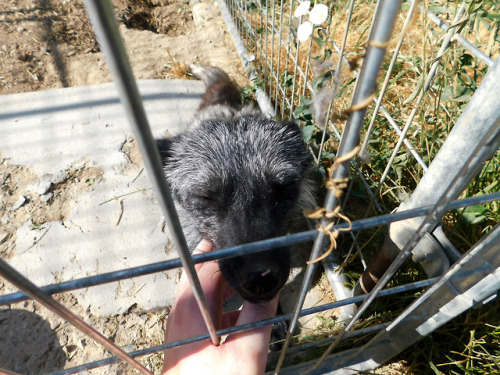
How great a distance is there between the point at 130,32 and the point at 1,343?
11.6ft

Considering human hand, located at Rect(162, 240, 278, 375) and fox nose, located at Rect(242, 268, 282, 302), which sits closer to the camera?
human hand, located at Rect(162, 240, 278, 375)

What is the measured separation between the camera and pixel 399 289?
94cm

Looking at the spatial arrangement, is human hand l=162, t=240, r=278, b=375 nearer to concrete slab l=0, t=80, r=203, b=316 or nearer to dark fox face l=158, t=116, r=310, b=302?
dark fox face l=158, t=116, r=310, b=302

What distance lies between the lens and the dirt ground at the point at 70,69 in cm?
184

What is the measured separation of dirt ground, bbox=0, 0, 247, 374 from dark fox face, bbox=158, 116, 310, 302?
817mm

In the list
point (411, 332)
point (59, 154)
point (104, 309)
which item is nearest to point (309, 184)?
point (411, 332)

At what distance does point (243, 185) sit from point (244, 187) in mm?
14

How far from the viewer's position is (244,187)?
1.66 m

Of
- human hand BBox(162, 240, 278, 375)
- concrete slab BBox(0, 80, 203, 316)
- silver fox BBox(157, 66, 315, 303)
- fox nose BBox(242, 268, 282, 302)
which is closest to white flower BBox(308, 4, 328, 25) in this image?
silver fox BBox(157, 66, 315, 303)

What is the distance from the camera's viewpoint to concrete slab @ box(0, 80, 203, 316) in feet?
6.95

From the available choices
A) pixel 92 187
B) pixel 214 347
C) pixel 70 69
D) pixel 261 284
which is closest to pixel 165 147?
pixel 92 187

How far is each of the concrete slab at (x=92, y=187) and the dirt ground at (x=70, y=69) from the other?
7 cm

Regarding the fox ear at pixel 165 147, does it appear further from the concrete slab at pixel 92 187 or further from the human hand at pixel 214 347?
the human hand at pixel 214 347

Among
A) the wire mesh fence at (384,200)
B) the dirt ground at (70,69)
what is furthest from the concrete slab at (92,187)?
the wire mesh fence at (384,200)
